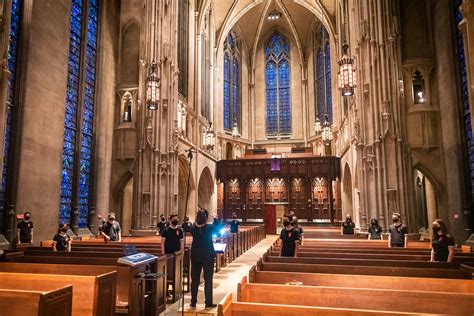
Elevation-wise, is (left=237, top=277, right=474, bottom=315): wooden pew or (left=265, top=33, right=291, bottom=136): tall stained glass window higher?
(left=265, top=33, right=291, bottom=136): tall stained glass window

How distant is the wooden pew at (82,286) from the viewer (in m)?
4.71

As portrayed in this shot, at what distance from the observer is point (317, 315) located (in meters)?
3.18

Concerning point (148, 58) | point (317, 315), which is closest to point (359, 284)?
point (317, 315)

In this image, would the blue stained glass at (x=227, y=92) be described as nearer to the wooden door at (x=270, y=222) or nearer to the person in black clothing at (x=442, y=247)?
the wooden door at (x=270, y=222)

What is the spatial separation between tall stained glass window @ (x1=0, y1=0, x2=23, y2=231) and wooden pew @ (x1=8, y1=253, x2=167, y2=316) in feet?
18.2

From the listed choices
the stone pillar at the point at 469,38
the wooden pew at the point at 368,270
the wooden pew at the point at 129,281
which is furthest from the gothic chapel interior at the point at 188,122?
the wooden pew at the point at 368,270

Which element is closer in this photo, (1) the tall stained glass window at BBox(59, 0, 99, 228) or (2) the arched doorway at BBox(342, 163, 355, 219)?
(1) the tall stained glass window at BBox(59, 0, 99, 228)

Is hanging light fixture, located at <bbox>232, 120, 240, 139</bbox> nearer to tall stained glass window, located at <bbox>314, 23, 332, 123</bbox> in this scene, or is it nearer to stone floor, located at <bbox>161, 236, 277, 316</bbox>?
tall stained glass window, located at <bbox>314, 23, 332, 123</bbox>

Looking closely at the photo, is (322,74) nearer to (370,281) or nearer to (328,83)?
(328,83)

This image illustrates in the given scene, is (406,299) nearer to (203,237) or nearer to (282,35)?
(203,237)

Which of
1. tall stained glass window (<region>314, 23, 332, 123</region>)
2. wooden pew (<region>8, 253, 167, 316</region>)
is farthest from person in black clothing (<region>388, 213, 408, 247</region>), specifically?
tall stained glass window (<region>314, 23, 332, 123</region>)

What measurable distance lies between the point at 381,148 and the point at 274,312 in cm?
1353

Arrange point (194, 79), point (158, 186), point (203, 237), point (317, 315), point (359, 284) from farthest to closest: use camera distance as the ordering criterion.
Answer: point (194, 79) → point (158, 186) → point (203, 237) → point (359, 284) → point (317, 315)

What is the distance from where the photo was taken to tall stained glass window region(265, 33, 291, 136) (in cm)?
3672
